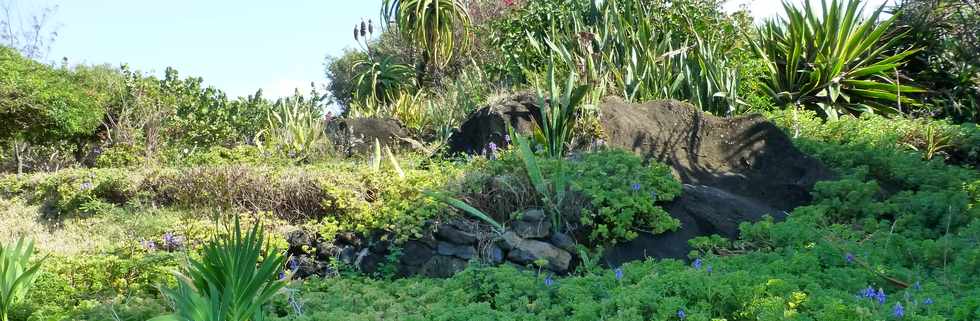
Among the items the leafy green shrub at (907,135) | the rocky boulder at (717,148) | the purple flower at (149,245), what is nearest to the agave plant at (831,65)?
the leafy green shrub at (907,135)

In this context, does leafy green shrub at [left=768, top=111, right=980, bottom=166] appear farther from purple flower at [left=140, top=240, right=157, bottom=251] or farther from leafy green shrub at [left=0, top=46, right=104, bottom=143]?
leafy green shrub at [left=0, top=46, right=104, bottom=143]

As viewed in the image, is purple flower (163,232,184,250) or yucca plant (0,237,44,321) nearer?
yucca plant (0,237,44,321)

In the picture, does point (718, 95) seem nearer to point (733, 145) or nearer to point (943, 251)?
point (733, 145)

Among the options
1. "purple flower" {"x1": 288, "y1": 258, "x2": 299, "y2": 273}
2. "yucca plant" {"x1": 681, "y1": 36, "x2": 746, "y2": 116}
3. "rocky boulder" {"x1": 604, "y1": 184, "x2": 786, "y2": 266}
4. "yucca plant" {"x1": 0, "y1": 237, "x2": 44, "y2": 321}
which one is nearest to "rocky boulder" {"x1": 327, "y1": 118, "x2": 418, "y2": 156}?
"yucca plant" {"x1": 681, "y1": 36, "x2": 746, "y2": 116}

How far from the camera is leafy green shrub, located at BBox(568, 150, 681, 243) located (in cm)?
585

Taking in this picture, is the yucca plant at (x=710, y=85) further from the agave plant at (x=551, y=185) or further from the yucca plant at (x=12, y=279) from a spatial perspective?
the yucca plant at (x=12, y=279)

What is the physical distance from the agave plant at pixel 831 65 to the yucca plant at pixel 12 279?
29.0ft

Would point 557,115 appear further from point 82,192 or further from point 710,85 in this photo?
point 82,192

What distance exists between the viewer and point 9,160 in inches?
594

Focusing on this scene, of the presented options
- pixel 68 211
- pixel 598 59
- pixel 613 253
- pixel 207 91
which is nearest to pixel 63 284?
pixel 613 253

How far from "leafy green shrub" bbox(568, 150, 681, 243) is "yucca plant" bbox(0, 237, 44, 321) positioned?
343 centimetres

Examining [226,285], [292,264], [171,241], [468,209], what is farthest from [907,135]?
[226,285]

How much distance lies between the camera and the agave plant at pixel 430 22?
1581 centimetres

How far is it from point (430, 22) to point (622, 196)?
1074 centimetres
